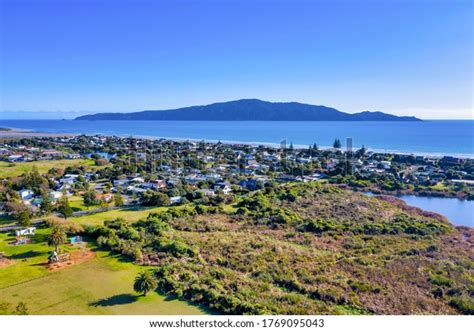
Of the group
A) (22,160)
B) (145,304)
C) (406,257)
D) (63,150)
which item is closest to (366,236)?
(406,257)

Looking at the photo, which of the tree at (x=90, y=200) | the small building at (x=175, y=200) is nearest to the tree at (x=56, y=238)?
the tree at (x=90, y=200)

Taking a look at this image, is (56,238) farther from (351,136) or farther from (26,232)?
(351,136)

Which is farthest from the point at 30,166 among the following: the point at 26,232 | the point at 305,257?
the point at 305,257

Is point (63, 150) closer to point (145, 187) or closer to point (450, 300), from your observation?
point (145, 187)

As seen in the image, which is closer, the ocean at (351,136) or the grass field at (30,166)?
the grass field at (30,166)

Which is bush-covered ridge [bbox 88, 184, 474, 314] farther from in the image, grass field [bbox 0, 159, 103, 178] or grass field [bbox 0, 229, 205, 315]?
grass field [bbox 0, 159, 103, 178]

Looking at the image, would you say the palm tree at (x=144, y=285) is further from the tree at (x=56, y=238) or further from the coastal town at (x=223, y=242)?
the tree at (x=56, y=238)

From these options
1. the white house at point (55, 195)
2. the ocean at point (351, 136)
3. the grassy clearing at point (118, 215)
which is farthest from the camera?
the ocean at point (351, 136)
